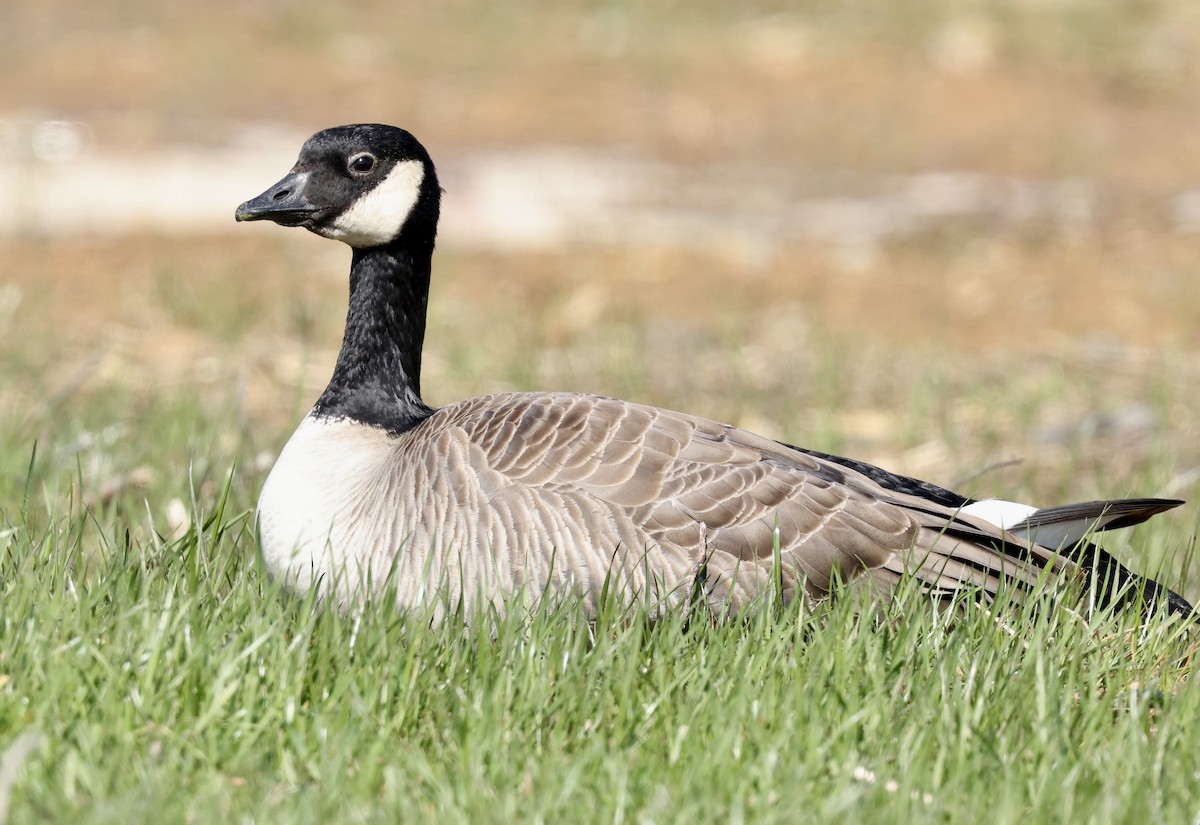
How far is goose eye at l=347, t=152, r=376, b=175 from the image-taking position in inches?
191

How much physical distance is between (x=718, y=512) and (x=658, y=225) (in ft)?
34.5

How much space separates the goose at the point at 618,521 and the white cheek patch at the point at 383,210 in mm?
215

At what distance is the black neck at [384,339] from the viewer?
4949 millimetres

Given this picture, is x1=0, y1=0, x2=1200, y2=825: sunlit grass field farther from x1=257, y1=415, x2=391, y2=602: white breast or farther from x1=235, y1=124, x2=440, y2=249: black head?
x1=235, y1=124, x2=440, y2=249: black head

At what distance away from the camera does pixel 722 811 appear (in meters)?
2.96

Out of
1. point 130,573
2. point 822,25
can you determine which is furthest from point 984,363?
point 822,25

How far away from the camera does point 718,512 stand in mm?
4211

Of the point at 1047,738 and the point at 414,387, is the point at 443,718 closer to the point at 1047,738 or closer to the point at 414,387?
the point at 1047,738

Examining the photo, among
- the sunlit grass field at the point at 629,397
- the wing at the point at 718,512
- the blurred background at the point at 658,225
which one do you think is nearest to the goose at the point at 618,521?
the wing at the point at 718,512

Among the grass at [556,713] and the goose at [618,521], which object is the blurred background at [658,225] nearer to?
the goose at [618,521]

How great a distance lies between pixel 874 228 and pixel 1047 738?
39.8 feet

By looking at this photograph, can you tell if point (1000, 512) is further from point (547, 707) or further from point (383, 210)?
point (383, 210)

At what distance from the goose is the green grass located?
0.69ft

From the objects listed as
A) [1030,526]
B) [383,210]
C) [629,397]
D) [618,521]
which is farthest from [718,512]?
[629,397]
